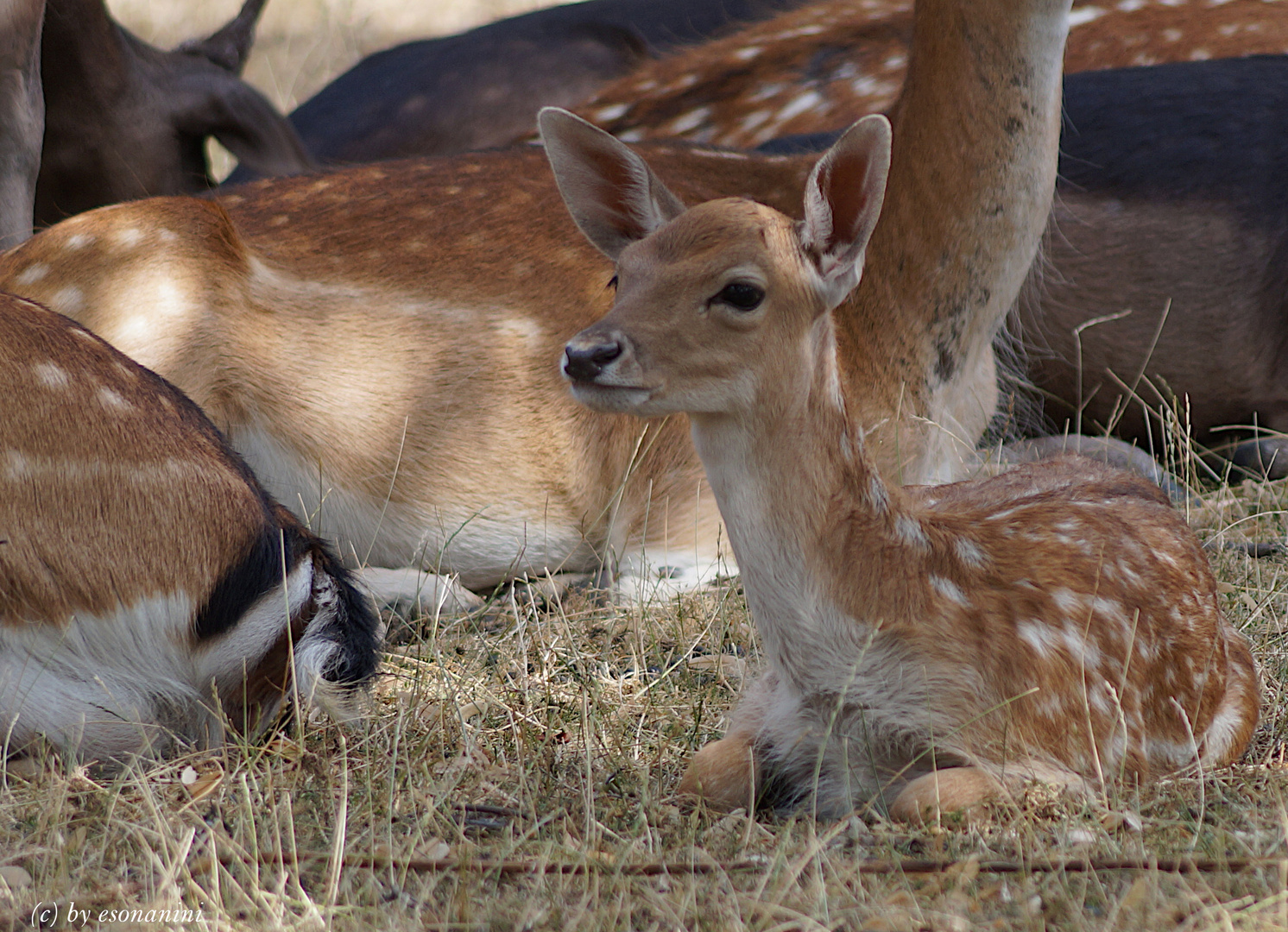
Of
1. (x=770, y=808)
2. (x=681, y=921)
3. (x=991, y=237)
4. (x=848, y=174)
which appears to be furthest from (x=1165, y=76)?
(x=681, y=921)

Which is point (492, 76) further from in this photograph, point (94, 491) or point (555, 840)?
point (555, 840)

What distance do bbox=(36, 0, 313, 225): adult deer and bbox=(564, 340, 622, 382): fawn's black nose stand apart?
299 cm

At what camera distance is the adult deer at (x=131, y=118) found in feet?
15.7

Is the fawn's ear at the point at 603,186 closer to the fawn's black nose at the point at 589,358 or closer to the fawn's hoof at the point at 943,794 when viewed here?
the fawn's black nose at the point at 589,358

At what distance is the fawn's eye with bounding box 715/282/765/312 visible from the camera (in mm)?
2289

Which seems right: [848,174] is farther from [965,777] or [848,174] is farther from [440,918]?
[440,918]

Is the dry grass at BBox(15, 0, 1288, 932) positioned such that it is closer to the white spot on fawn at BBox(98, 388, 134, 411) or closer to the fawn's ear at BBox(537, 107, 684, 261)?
the white spot on fawn at BBox(98, 388, 134, 411)

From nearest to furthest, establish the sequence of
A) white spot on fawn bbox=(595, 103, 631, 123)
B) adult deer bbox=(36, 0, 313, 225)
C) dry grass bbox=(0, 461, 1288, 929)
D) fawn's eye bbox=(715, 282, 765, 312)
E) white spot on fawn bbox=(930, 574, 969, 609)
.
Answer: dry grass bbox=(0, 461, 1288, 929)
fawn's eye bbox=(715, 282, 765, 312)
white spot on fawn bbox=(930, 574, 969, 609)
adult deer bbox=(36, 0, 313, 225)
white spot on fawn bbox=(595, 103, 631, 123)

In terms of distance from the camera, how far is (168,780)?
2484 mm

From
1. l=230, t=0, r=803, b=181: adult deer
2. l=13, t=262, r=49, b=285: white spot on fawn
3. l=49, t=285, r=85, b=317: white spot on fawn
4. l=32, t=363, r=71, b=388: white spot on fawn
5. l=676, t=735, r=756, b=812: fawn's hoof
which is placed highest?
l=32, t=363, r=71, b=388: white spot on fawn

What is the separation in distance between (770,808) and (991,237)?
1.76 meters

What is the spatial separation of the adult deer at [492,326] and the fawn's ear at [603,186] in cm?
117

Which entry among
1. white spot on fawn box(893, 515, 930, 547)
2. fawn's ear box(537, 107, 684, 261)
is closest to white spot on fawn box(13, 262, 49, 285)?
fawn's ear box(537, 107, 684, 261)

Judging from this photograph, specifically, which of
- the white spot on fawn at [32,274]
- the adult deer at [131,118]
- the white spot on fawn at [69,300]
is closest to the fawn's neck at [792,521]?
the white spot on fawn at [69,300]
